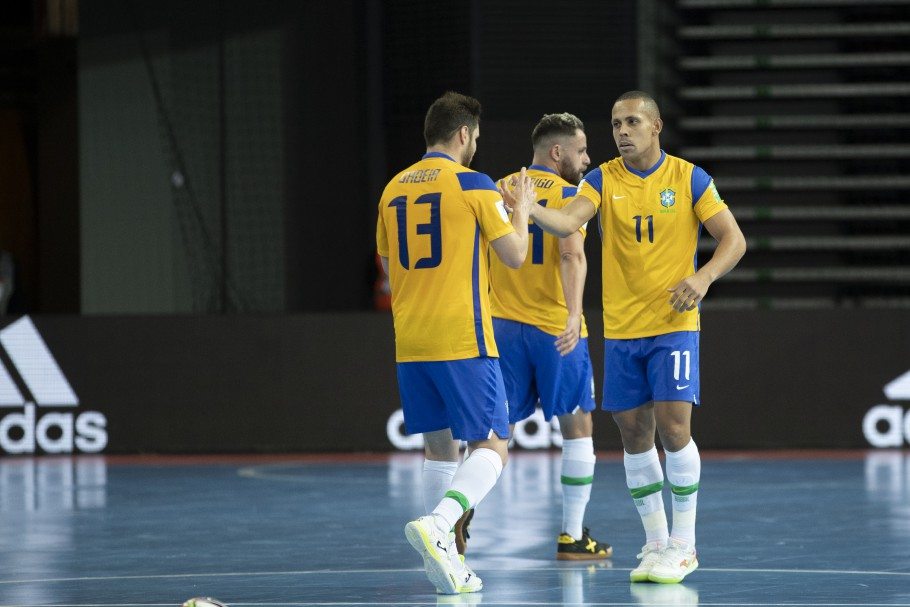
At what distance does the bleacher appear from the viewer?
16.2m

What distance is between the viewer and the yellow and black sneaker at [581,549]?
720cm

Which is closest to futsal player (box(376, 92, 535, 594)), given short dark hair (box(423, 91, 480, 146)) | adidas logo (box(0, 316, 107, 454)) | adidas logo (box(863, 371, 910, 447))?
short dark hair (box(423, 91, 480, 146))

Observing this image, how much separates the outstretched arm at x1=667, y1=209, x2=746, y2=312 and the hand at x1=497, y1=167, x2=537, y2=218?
28.2 inches

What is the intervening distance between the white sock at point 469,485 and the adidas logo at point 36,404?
23.7ft

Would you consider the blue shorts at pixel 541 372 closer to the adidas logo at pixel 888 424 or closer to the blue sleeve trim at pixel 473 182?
the blue sleeve trim at pixel 473 182

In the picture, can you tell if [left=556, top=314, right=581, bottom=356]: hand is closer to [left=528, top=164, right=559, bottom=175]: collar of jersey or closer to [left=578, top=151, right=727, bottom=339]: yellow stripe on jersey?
[left=578, top=151, right=727, bottom=339]: yellow stripe on jersey

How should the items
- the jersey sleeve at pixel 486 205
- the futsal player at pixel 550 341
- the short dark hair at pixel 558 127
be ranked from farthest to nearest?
the short dark hair at pixel 558 127, the futsal player at pixel 550 341, the jersey sleeve at pixel 486 205

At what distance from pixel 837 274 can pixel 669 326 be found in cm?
999

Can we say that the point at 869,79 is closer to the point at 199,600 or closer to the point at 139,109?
the point at 139,109

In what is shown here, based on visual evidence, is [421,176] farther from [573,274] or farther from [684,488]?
[684,488]

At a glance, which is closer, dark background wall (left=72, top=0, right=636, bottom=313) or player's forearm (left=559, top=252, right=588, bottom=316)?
player's forearm (left=559, top=252, right=588, bottom=316)

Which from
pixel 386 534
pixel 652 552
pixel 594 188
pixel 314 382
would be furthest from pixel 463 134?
pixel 314 382

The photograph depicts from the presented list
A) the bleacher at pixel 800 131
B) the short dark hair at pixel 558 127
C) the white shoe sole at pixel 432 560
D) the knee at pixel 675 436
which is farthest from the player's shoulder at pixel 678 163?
the bleacher at pixel 800 131

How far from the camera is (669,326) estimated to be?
6.53m
